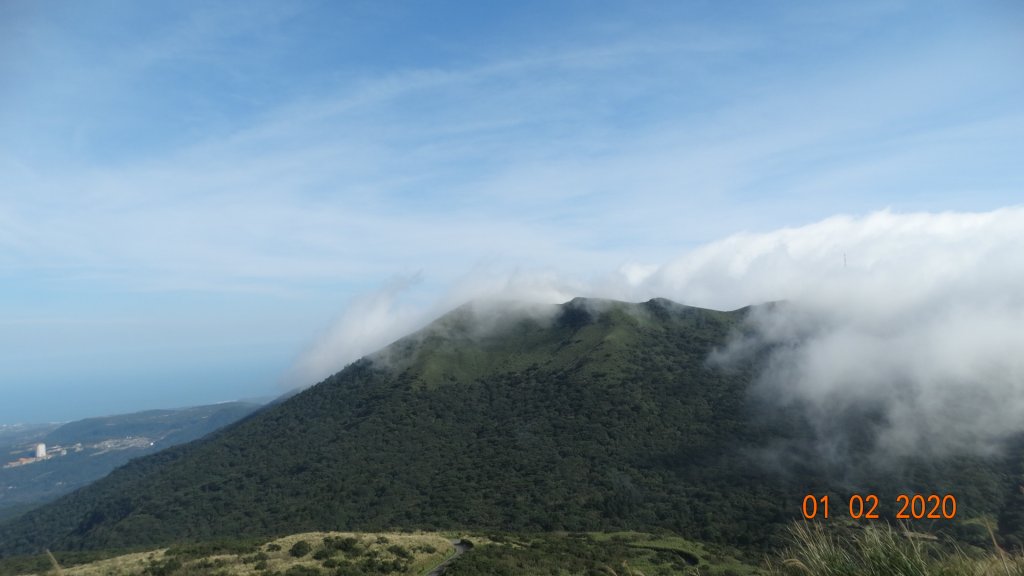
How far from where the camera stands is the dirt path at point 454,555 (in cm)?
4406

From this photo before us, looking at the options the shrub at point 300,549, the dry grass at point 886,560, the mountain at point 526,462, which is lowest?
the mountain at point 526,462

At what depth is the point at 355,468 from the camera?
142 meters

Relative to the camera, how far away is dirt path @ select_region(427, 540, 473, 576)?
145 feet

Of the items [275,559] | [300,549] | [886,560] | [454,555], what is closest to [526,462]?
[454,555]

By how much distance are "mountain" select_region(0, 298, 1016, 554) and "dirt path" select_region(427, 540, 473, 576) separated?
46.1 m

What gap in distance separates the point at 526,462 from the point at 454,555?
86.7 metres

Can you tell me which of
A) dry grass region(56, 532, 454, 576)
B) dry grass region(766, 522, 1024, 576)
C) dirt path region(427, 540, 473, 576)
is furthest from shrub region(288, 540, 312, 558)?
dry grass region(766, 522, 1024, 576)

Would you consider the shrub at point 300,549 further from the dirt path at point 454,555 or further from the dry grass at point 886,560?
the dry grass at point 886,560

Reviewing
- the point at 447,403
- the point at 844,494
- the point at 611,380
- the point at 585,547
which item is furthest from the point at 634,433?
the point at 585,547

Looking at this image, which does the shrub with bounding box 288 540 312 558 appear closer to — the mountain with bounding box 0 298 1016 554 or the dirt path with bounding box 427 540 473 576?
the dirt path with bounding box 427 540 473 576

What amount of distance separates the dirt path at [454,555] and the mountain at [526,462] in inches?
1817

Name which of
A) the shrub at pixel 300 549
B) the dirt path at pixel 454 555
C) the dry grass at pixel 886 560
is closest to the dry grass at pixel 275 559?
the shrub at pixel 300 549

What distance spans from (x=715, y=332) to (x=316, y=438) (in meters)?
133

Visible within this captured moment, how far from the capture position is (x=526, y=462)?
5281 inches
